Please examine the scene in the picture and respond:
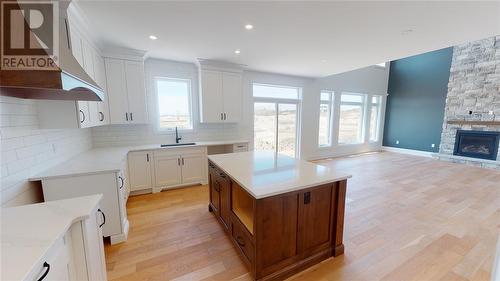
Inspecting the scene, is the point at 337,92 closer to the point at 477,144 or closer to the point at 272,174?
the point at 477,144

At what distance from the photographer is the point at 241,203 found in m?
2.05

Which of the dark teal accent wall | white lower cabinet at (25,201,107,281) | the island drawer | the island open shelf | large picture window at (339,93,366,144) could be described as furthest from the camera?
large picture window at (339,93,366,144)

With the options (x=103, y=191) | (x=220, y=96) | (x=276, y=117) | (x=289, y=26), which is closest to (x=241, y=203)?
(x=103, y=191)

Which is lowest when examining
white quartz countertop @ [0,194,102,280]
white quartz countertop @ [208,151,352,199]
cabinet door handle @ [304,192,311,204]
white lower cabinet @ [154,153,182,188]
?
white lower cabinet @ [154,153,182,188]

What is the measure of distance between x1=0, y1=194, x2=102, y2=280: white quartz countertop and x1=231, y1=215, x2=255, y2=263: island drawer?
3.85 feet

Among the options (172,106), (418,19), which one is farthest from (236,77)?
(418,19)

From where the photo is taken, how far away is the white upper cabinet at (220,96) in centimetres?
396

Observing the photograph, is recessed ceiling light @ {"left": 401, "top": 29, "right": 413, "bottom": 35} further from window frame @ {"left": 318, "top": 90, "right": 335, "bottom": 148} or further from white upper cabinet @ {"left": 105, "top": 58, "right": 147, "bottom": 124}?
white upper cabinet @ {"left": 105, "top": 58, "right": 147, "bottom": 124}

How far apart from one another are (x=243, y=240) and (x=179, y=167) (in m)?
2.28

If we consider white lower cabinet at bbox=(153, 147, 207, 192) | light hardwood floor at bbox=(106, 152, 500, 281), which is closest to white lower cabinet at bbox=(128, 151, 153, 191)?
white lower cabinet at bbox=(153, 147, 207, 192)

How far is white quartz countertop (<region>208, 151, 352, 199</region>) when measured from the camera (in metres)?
1.52

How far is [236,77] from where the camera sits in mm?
4238

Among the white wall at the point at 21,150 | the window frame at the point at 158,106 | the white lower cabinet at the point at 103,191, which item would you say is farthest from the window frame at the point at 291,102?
the white wall at the point at 21,150

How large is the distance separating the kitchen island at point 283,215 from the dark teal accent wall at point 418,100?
6.72m
